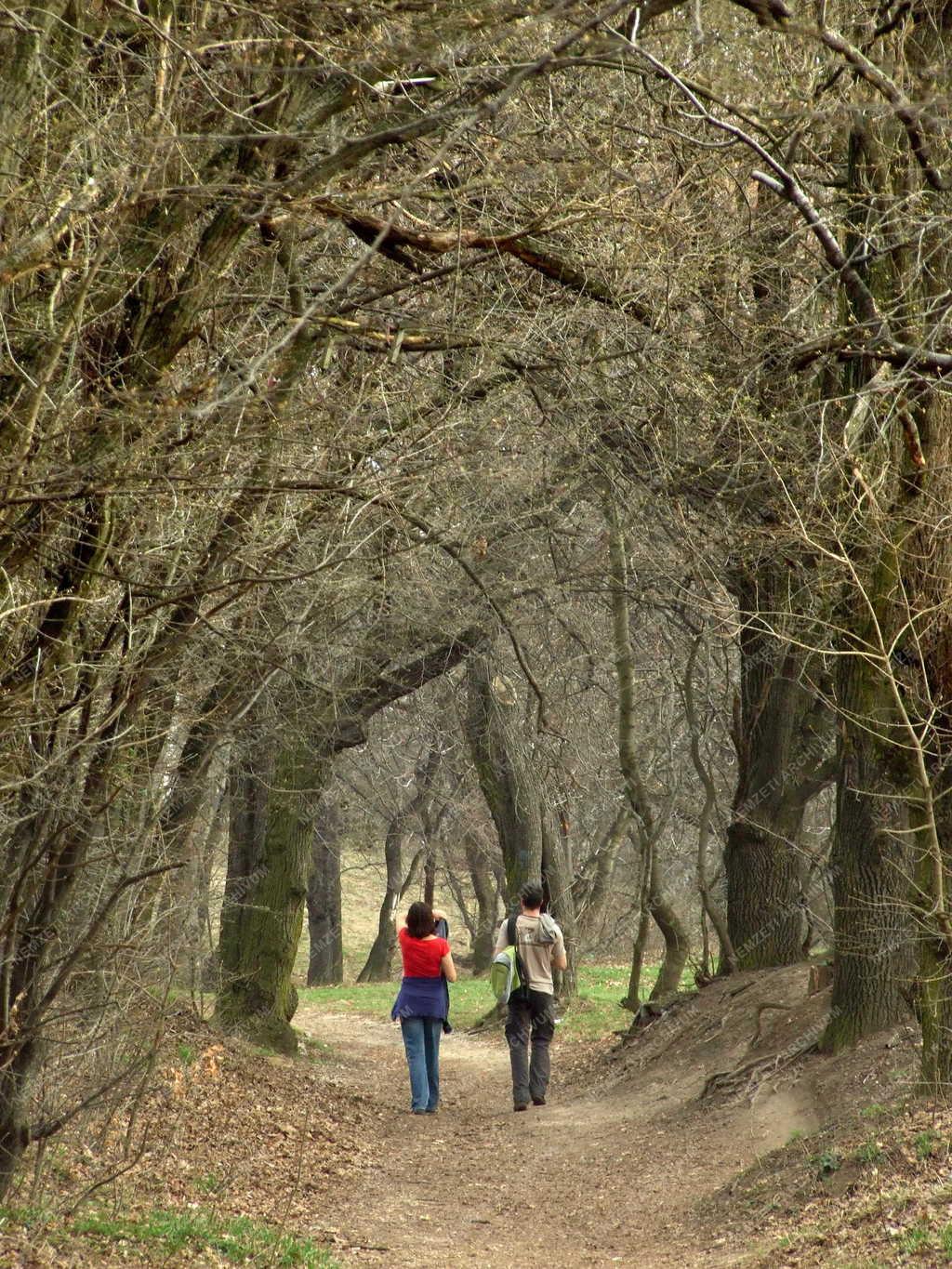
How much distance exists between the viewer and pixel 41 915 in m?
6.25

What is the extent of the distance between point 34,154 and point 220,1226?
5.20 metres

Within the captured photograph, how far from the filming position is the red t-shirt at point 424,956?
11484 mm

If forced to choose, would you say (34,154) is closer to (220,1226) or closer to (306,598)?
(306,598)

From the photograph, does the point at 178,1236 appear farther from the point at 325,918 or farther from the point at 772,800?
the point at 325,918

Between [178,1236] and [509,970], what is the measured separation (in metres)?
5.41

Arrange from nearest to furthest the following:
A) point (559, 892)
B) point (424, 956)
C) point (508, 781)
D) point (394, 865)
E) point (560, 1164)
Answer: point (560, 1164) → point (424, 956) → point (508, 781) → point (559, 892) → point (394, 865)

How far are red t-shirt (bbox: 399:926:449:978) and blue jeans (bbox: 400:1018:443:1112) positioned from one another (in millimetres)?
413

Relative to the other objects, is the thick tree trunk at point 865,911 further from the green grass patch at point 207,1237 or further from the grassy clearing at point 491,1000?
the grassy clearing at point 491,1000

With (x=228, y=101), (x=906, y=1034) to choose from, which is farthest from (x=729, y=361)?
(x=906, y=1034)

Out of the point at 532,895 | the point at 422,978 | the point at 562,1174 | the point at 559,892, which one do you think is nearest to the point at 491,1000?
the point at 559,892

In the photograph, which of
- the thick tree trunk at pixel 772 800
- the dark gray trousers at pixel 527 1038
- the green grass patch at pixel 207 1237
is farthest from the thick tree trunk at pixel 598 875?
the green grass patch at pixel 207 1237

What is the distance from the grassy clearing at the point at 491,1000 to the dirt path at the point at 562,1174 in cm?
441

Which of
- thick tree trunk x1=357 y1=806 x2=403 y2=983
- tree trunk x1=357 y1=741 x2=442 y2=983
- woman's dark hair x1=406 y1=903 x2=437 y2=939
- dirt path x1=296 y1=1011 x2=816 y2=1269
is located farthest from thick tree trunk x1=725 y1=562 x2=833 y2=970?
thick tree trunk x1=357 y1=806 x2=403 y2=983

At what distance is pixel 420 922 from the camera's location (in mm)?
11508
